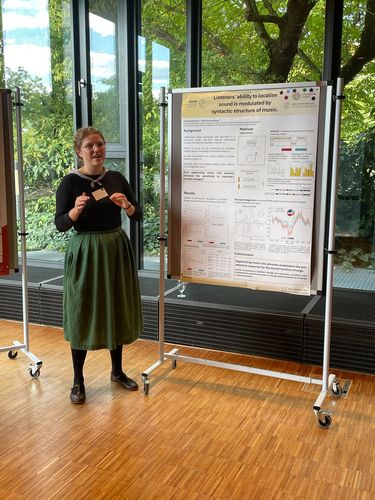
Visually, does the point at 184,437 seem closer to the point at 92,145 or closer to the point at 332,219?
the point at 332,219

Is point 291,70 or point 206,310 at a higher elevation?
point 291,70

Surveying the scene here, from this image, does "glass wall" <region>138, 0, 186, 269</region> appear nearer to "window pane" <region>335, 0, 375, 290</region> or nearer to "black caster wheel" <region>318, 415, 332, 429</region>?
"window pane" <region>335, 0, 375, 290</region>

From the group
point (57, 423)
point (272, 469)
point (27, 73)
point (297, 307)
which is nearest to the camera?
point (272, 469)

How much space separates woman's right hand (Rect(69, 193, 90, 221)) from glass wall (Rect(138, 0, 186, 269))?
2.04 m

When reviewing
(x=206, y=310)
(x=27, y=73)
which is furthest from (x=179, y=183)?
(x=27, y=73)

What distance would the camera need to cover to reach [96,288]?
9.70 feet

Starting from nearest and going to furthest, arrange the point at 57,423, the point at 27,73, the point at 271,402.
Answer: the point at 57,423 → the point at 271,402 → the point at 27,73

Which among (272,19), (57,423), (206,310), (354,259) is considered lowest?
(57,423)

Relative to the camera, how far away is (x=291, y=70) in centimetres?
419

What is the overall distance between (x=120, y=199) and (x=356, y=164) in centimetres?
213

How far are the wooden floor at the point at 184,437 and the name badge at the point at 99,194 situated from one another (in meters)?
1.16

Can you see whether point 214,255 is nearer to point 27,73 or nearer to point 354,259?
point 354,259

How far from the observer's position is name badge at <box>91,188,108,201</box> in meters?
2.91

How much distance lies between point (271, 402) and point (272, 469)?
0.69 metres
